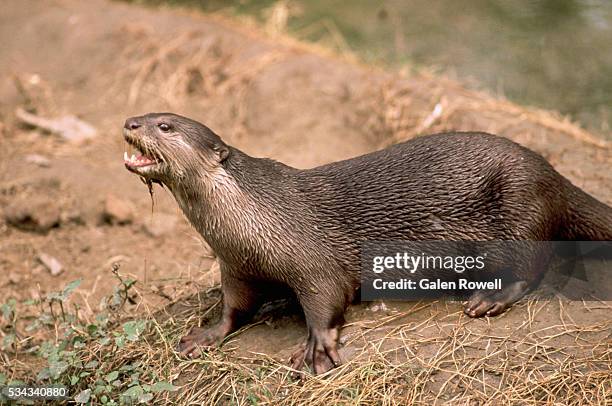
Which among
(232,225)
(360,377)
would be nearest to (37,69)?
(232,225)

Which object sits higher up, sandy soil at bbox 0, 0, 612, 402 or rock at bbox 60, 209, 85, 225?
sandy soil at bbox 0, 0, 612, 402

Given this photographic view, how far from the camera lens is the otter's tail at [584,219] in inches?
136

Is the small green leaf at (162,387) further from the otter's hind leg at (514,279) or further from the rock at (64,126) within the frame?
the rock at (64,126)

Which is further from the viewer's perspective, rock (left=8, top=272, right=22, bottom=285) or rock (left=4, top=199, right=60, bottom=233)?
rock (left=4, top=199, right=60, bottom=233)

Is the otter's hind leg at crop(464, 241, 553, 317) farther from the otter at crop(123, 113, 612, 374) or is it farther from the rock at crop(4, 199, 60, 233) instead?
the rock at crop(4, 199, 60, 233)

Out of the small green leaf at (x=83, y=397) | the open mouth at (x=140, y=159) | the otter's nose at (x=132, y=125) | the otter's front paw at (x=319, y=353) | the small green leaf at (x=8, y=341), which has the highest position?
the otter's nose at (x=132, y=125)

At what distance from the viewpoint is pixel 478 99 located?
5.25 meters

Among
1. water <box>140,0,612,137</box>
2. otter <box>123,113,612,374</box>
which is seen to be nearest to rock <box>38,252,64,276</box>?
otter <box>123,113,612,374</box>

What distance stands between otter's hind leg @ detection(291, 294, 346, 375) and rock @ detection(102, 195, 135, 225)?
2.03 meters

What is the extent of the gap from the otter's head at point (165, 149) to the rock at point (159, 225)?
1697 millimetres

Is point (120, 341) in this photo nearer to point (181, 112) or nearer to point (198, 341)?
point (198, 341)

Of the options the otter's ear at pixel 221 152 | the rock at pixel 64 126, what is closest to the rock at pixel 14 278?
the rock at pixel 64 126

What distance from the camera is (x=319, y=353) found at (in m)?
3.12

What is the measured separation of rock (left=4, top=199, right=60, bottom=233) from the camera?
475 centimetres
